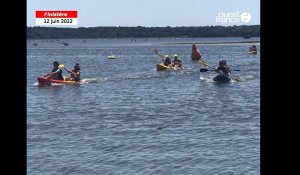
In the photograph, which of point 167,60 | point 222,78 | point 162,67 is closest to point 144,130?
point 222,78

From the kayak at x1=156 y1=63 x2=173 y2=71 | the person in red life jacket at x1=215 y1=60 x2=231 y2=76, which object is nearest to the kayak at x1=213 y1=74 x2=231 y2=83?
the person in red life jacket at x1=215 y1=60 x2=231 y2=76

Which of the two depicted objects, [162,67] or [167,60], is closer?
[167,60]

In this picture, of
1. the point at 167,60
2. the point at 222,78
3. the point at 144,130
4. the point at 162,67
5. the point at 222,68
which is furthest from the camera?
the point at 162,67

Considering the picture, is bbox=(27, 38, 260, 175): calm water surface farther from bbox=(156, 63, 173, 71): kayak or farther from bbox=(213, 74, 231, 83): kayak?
bbox=(156, 63, 173, 71): kayak

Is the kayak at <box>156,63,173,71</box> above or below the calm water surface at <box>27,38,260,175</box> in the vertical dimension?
above

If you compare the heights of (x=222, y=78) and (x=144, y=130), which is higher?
(x=222, y=78)

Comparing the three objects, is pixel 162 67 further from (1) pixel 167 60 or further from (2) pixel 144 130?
(2) pixel 144 130

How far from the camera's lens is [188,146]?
2009 centimetres

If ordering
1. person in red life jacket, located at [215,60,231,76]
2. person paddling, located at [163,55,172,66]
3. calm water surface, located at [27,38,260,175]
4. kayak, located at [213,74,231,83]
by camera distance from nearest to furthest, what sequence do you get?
calm water surface, located at [27,38,260,175], person in red life jacket, located at [215,60,231,76], kayak, located at [213,74,231,83], person paddling, located at [163,55,172,66]

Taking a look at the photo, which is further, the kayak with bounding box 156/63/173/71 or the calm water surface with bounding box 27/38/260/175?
the kayak with bounding box 156/63/173/71

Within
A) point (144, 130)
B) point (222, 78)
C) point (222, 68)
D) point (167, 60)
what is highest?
point (167, 60)
